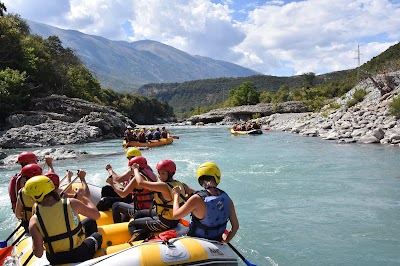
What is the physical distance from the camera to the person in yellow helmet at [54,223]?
3477mm

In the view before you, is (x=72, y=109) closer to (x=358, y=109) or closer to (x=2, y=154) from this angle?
(x=2, y=154)

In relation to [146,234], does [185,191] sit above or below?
above

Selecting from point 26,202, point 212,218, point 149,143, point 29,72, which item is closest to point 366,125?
point 149,143

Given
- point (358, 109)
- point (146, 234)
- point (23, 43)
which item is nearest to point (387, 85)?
point (358, 109)

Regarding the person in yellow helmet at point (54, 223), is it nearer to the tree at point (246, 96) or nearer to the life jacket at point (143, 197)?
the life jacket at point (143, 197)

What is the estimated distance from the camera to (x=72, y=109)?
103 ft

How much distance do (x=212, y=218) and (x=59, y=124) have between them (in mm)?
24541

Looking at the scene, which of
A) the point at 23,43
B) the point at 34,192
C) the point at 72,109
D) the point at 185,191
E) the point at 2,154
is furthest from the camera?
the point at 23,43

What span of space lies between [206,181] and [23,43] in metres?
34.8

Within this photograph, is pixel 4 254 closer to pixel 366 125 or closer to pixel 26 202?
pixel 26 202

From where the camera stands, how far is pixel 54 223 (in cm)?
359

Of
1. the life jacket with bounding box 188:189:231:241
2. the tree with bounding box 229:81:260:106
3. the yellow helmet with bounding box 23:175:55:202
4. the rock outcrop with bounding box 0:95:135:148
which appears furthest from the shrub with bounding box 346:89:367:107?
the tree with bounding box 229:81:260:106

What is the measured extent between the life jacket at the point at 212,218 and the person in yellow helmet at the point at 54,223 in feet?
3.82

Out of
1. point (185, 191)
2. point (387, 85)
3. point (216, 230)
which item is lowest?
point (216, 230)
